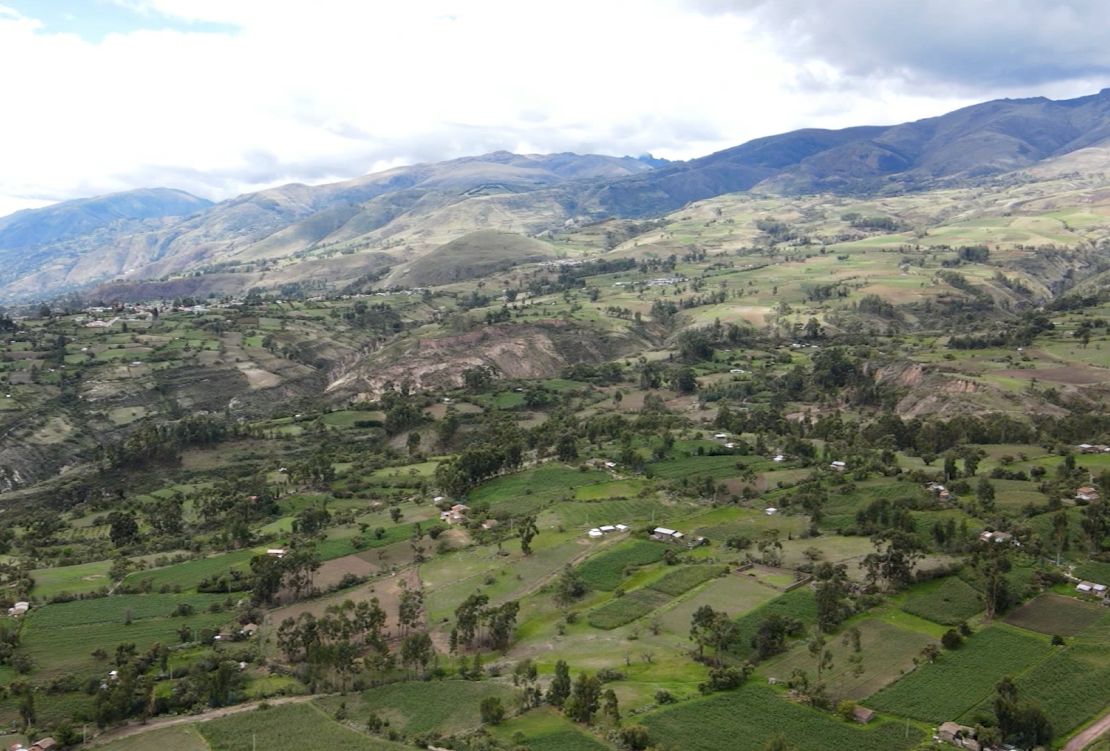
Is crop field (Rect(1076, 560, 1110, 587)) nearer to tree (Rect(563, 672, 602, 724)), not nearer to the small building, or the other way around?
the small building

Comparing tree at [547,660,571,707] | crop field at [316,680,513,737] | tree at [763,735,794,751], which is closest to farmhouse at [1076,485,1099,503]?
tree at [763,735,794,751]

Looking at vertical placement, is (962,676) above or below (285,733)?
below

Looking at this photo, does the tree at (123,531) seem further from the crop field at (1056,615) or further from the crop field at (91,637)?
the crop field at (1056,615)

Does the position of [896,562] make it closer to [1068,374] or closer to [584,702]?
[584,702]

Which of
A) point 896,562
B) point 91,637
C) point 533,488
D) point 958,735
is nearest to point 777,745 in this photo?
point 958,735

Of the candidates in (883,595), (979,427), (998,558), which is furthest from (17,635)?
(979,427)
